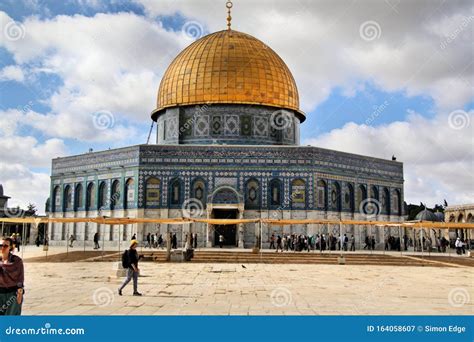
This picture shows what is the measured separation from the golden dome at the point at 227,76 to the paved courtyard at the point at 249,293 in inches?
731

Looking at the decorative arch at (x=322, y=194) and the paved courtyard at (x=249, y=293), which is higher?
the decorative arch at (x=322, y=194)

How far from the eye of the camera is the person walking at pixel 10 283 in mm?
6312

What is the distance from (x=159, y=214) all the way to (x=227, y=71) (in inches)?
402

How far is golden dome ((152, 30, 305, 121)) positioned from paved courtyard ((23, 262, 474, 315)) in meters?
18.6

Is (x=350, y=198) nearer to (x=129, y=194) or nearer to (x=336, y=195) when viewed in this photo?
(x=336, y=195)

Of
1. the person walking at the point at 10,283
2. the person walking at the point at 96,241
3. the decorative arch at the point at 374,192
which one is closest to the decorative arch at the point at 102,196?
the person walking at the point at 96,241

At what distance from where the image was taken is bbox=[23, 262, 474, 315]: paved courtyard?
8.95 m

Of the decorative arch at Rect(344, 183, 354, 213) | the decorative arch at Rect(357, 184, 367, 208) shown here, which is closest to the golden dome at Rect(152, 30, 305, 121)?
the decorative arch at Rect(344, 183, 354, 213)

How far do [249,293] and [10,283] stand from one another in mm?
5867

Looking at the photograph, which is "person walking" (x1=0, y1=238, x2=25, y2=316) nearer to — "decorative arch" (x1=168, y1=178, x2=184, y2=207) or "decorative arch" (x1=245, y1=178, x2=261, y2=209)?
"decorative arch" (x1=168, y1=178, x2=184, y2=207)

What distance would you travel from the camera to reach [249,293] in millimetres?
11258

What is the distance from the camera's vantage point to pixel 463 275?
1680 centimetres

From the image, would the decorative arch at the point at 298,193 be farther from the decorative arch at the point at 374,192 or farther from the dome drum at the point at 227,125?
the decorative arch at the point at 374,192

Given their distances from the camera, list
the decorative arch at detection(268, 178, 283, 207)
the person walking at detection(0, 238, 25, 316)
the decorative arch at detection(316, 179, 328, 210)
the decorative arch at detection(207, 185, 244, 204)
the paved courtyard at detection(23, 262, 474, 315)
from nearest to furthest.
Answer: the person walking at detection(0, 238, 25, 316), the paved courtyard at detection(23, 262, 474, 315), the decorative arch at detection(207, 185, 244, 204), the decorative arch at detection(268, 178, 283, 207), the decorative arch at detection(316, 179, 328, 210)
